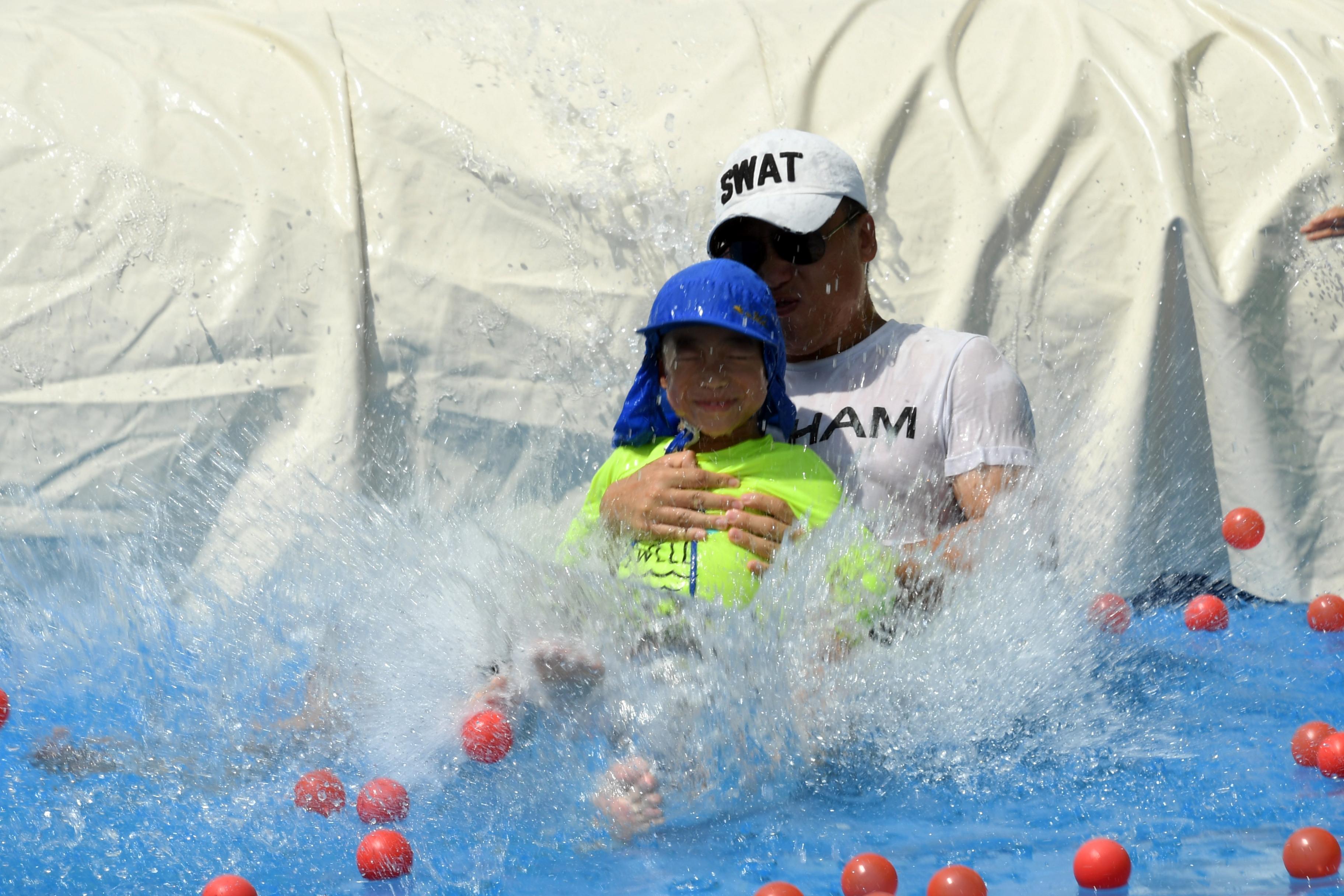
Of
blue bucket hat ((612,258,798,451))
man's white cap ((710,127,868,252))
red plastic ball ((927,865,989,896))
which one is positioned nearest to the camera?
red plastic ball ((927,865,989,896))

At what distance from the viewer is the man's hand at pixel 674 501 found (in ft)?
7.64

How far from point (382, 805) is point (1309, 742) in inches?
65.4

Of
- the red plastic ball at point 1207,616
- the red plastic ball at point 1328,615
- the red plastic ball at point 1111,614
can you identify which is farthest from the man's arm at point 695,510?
the red plastic ball at point 1328,615

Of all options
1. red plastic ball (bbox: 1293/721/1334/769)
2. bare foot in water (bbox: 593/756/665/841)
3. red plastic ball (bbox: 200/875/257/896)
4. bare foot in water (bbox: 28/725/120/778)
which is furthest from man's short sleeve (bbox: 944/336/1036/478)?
bare foot in water (bbox: 28/725/120/778)

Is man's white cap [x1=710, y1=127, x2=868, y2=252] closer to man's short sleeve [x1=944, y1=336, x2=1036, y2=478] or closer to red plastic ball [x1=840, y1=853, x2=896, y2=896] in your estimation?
man's short sleeve [x1=944, y1=336, x2=1036, y2=478]

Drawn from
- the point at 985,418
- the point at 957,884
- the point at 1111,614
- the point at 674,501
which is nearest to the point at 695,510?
the point at 674,501

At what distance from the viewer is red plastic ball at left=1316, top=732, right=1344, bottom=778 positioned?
83.8 inches

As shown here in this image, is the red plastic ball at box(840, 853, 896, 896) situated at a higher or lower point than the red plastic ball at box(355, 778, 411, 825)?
lower

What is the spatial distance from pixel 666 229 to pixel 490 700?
1.92 metres

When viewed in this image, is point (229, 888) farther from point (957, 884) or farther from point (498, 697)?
point (957, 884)

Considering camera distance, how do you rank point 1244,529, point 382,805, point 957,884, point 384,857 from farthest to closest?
point 1244,529, point 382,805, point 384,857, point 957,884

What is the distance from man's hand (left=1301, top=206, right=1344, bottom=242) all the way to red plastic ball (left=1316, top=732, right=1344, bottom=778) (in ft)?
6.53

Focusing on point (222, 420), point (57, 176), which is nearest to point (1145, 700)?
point (222, 420)

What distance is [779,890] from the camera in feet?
5.46
